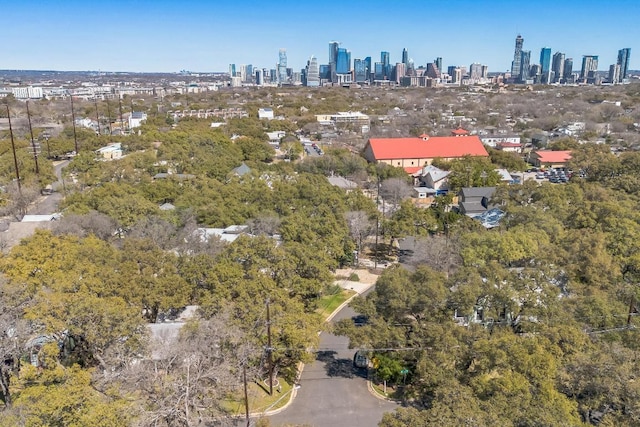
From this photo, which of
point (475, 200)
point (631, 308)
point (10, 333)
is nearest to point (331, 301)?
point (631, 308)

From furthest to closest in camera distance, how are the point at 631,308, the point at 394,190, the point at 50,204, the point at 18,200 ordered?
the point at 394,190 → the point at 50,204 → the point at 18,200 → the point at 631,308

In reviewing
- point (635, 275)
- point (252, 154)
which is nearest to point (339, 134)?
point (252, 154)

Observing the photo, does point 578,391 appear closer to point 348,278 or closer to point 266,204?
point 348,278

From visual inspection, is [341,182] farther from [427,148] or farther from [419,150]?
[427,148]

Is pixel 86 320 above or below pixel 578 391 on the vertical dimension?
above

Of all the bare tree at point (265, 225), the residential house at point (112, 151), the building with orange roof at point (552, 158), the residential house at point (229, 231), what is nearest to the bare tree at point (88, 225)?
the residential house at point (229, 231)


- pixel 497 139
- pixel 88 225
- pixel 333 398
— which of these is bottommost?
pixel 333 398

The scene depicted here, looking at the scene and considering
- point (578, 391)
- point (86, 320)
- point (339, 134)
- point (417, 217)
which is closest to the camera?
point (578, 391)

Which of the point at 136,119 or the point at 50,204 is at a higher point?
the point at 136,119
